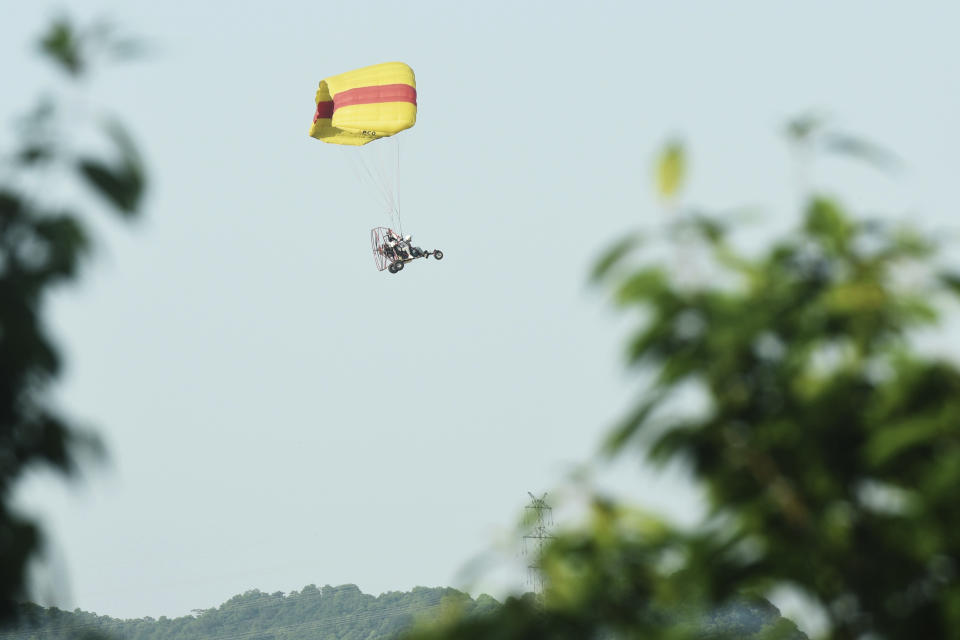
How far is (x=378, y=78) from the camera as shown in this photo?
65.1m

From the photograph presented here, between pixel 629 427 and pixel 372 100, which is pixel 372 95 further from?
pixel 629 427

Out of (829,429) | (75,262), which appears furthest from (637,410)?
(75,262)

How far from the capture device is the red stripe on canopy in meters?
64.1

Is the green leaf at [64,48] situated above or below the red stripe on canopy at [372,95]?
below

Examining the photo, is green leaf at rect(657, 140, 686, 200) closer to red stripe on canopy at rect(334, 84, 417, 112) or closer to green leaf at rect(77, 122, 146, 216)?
green leaf at rect(77, 122, 146, 216)

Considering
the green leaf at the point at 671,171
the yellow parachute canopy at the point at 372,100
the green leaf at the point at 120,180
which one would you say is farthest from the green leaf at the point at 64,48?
the yellow parachute canopy at the point at 372,100

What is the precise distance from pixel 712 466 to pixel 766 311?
52 centimetres

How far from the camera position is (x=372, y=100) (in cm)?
6444

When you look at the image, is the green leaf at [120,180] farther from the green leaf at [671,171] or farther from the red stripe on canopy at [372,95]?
the red stripe on canopy at [372,95]

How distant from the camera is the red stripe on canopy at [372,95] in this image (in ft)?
210

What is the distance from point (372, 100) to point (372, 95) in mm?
270

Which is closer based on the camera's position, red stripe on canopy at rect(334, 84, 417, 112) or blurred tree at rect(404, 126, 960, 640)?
blurred tree at rect(404, 126, 960, 640)

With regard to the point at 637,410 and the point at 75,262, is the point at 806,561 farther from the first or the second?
the point at 75,262

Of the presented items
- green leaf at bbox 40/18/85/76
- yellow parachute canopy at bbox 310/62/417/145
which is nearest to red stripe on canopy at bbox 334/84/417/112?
yellow parachute canopy at bbox 310/62/417/145
